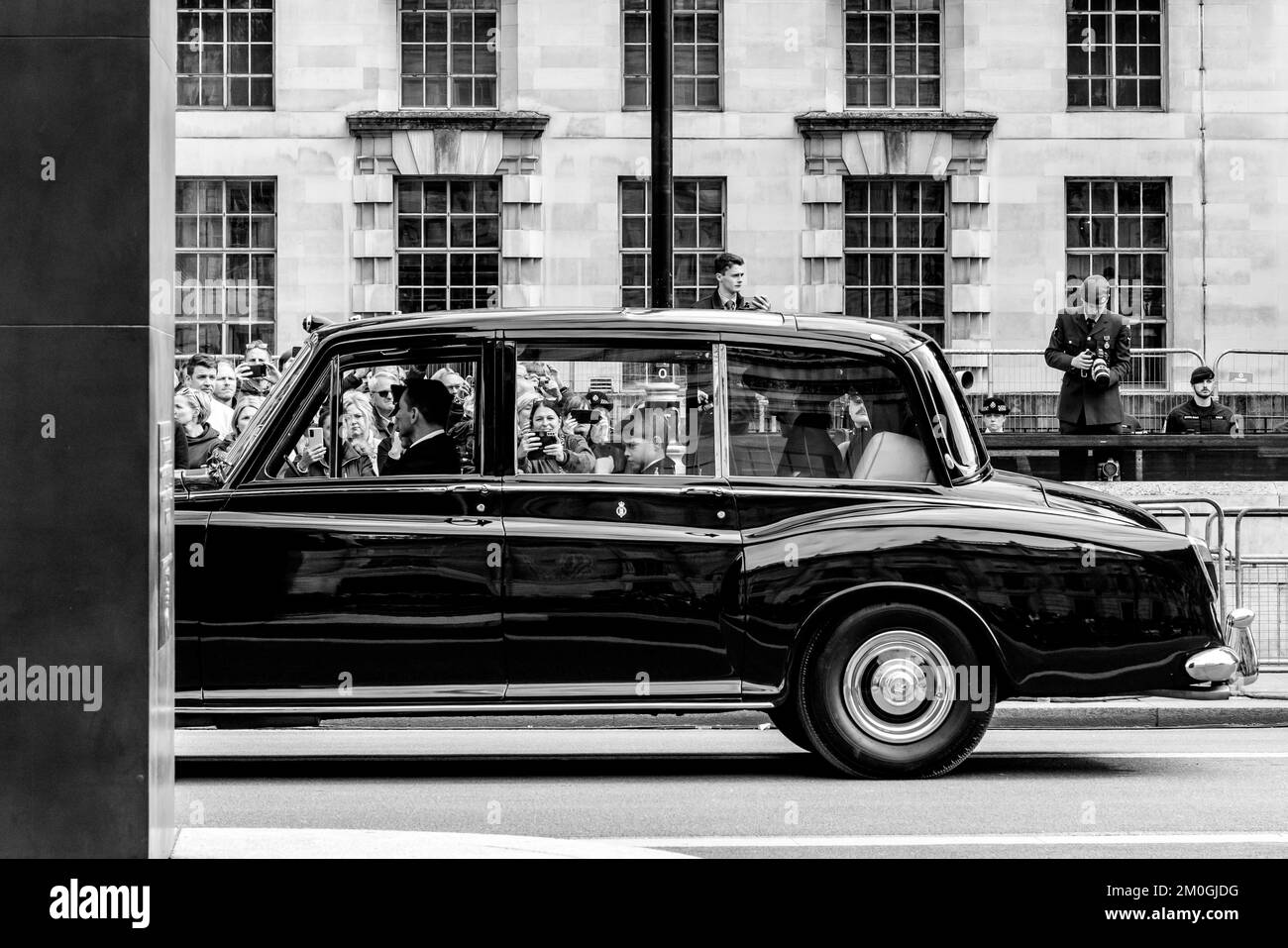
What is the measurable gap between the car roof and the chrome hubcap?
4.49 ft

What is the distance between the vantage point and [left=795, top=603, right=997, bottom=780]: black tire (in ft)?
27.9

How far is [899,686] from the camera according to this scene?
28.1 ft

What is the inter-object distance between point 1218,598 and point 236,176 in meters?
18.7

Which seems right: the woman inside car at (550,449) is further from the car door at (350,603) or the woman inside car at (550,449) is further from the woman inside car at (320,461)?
the woman inside car at (320,461)

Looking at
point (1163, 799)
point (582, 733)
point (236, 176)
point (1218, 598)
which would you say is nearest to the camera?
point (1163, 799)

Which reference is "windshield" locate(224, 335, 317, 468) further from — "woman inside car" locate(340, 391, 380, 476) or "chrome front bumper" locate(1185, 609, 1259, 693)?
"chrome front bumper" locate(1185, 609, 1259, 693)

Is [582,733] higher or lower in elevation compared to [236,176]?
lower

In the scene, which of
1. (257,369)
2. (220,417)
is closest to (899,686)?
(220,417)

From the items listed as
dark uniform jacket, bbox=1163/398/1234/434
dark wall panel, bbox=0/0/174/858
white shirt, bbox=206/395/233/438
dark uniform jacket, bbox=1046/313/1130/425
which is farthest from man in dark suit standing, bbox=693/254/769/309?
dark uniform jacket, bbox=1163/398/1234/434

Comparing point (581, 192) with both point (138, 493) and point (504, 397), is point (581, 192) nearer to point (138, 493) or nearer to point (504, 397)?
point (504, 397)

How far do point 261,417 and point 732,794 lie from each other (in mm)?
2622

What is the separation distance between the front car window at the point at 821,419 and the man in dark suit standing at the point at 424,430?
126 cm
